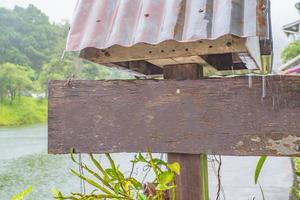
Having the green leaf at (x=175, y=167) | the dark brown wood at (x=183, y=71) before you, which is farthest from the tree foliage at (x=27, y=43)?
the green leaf at (x=175, y=167)

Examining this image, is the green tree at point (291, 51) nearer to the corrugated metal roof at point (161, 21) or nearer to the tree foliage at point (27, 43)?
the corrugated metal roof at point (161, 21)

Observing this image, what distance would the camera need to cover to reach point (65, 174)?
8539mm

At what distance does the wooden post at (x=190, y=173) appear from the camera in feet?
2.74

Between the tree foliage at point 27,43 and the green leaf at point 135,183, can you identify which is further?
the tree foliage at point 27,43

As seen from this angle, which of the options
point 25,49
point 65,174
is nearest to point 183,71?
point 65,174

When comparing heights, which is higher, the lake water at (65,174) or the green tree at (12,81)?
the green tree at (12,81)

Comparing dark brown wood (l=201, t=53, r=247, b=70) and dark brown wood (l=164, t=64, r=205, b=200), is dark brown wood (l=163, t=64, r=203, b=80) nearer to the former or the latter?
dark brown wood (l=164, t=64, r=205, b=200)

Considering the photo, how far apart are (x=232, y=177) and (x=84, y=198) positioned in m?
4.22

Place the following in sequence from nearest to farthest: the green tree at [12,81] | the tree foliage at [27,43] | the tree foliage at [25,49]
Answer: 1. the green tree at [12,81]
2. the tree foliage at [25,49]
3. the tree foliage at [27,43]

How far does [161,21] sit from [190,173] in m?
0.35

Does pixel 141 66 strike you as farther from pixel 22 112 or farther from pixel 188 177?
pixel 22 112

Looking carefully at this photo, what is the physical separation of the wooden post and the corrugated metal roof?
0.16 metres

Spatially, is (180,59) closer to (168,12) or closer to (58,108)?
(168,12)

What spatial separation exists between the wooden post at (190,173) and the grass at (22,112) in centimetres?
2590
